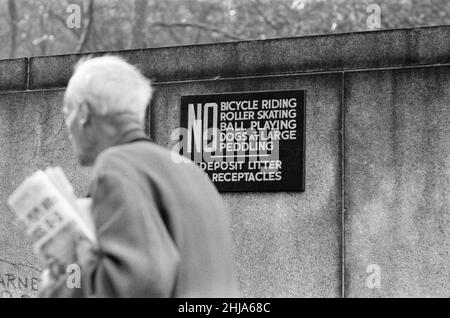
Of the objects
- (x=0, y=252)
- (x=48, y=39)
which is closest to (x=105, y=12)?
(x=48, y=39)

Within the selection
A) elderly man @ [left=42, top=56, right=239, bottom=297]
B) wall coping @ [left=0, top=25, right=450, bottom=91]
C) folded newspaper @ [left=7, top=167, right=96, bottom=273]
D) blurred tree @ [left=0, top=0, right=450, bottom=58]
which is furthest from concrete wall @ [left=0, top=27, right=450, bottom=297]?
blurred tree @ [left=0, top=0, right=450, bottom=58]

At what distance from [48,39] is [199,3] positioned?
441 centimetres

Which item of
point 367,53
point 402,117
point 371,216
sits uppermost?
point 367,53

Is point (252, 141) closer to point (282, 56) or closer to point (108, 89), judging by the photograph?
point (282, 56)

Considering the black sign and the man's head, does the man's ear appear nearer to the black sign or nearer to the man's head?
the man's head

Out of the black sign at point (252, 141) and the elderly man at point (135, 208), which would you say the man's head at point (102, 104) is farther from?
the black sign at point (252, 141)

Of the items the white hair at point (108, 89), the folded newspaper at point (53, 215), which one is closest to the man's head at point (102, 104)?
the white hair at point (108, 89)

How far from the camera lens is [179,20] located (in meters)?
25.6

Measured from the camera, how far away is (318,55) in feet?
27.2

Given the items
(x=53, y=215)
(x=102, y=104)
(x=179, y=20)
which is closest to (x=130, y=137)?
(x=102, y=104)

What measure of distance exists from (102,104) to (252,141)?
503 centimetres

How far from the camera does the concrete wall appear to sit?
784cm

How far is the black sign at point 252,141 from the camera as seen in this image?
26.8ft

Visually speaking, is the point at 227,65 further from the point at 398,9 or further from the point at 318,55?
the point at 398,9
